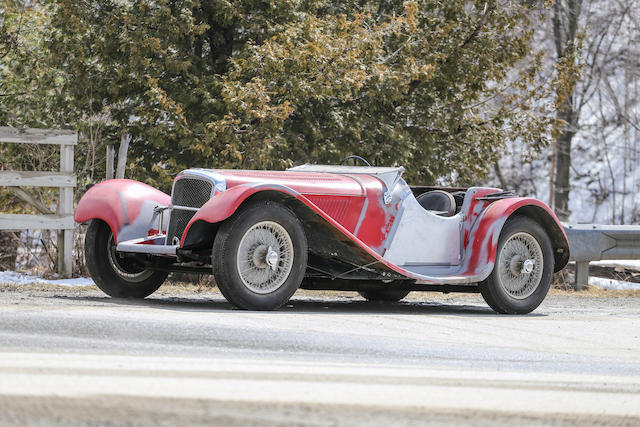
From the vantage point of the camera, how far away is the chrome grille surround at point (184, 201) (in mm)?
8570

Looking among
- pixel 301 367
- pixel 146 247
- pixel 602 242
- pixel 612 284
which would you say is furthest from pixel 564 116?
pixel 301 367

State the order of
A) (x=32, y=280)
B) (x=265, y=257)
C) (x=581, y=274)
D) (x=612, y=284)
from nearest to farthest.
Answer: (x=265, y=257) < (x=32, y=280) < (x=581, y=274) < (x=612, y=284)

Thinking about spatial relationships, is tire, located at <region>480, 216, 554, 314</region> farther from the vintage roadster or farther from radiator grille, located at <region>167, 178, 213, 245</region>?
radiator grille, located at <region>167, 178, 213, 245</region>

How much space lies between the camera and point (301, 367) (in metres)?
5.15

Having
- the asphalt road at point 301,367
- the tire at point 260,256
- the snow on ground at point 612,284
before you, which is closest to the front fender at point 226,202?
the tire at point 260,256

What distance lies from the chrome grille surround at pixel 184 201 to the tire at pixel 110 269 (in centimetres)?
89

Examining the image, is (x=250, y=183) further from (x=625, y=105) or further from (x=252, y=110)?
(x=625, y=105)

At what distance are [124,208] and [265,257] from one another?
2.00m

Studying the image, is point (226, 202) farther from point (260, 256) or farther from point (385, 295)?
point (385, 295)

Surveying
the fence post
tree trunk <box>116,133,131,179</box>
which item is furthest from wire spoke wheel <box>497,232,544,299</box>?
tree trunk <box>116,133,131,179</box>

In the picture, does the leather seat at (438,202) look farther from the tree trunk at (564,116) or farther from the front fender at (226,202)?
the tree trunk at (564,116)

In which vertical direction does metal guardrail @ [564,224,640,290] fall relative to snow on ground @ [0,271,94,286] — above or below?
above

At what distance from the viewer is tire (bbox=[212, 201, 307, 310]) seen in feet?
25.6

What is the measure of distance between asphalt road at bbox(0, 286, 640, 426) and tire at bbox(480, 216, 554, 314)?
1.98ft
